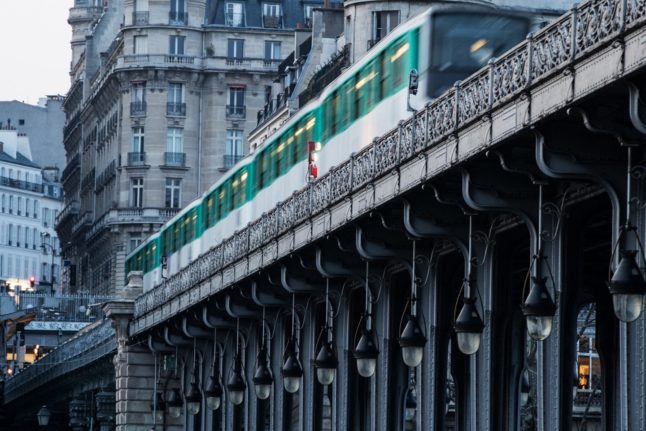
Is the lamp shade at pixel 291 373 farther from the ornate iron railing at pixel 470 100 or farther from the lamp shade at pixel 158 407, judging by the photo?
the lamp shade at pixel 158 407

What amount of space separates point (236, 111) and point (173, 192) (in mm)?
6811

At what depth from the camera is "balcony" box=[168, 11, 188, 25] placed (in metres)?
157

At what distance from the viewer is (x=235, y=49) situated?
159 metres

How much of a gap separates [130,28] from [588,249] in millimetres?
115921

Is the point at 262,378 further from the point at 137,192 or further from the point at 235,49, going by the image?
the point at 235,49

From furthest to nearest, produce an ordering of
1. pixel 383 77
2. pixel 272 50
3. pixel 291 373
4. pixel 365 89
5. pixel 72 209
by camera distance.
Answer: pixel 72 209 → pixel 272 50 → pixel 365 89 → pixel 291 373 → pixel 383 77

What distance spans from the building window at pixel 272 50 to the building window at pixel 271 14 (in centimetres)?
148

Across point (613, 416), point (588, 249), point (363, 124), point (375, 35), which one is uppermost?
point (375, 35)

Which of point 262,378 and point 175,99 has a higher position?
point 175,99

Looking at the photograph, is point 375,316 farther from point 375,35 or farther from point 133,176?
point 133,176

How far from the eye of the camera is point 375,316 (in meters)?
53.2

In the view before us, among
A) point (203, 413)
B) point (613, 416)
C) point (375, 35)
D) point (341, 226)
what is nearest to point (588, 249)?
point (613, 416)

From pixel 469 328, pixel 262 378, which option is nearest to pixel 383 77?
pixel 262 378

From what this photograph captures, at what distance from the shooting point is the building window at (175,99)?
515ft
